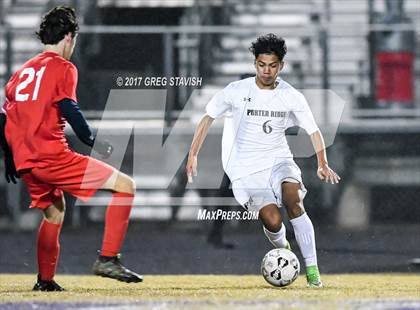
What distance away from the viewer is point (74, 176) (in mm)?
7992

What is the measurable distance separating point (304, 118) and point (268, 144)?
0.34 meters

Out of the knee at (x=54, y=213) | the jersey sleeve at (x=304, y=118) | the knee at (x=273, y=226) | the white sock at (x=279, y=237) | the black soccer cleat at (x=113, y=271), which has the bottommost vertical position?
the black soccer cleat at (x=113, y=271)

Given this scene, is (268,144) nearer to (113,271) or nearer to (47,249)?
(113,271)

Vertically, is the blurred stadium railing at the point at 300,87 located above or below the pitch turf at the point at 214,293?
above

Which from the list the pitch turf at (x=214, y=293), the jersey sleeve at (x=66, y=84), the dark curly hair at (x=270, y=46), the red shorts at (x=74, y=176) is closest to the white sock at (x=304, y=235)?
the pitch turf at (x=214, y=293)

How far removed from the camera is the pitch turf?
22.7ft

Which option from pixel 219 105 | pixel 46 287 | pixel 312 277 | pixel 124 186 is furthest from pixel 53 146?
pixel 312 277

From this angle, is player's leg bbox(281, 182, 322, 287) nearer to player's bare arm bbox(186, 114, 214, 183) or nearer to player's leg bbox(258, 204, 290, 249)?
player's leg bbox(258, 204, 290, 249)

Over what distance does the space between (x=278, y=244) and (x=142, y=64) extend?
477 centimetres

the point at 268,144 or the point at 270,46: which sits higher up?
the point at 270,46

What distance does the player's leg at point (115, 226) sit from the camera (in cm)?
792

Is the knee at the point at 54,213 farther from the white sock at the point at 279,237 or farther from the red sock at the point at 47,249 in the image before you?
the white sock at the point at 279,237

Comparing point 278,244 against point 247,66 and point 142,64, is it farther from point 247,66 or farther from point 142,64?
point 247,66

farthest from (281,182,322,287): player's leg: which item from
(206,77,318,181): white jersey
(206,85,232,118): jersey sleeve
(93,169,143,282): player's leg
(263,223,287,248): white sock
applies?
(93,169,143,282): player's leg
